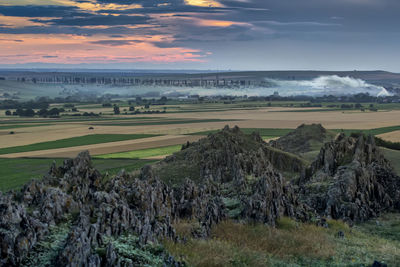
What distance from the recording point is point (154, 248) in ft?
68.8

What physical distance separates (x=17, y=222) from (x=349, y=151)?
121 feet

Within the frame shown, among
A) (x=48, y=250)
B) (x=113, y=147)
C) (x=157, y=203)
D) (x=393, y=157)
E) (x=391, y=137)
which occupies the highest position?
(x=48, y=250)

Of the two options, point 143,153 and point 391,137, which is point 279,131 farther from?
point 143,153

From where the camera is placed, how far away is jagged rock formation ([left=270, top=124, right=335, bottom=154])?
299 ft

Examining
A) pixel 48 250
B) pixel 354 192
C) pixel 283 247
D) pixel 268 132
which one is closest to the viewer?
pixel 48 250

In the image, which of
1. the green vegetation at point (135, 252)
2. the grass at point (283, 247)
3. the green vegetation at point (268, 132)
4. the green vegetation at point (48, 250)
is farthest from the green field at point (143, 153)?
the green vegetation at point (48, 250)

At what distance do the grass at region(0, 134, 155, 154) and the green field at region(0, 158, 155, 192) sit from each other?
17624mm

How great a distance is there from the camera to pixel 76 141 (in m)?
125

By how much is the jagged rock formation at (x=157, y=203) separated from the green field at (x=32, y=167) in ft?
78.2

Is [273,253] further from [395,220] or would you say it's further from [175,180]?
[175,180]

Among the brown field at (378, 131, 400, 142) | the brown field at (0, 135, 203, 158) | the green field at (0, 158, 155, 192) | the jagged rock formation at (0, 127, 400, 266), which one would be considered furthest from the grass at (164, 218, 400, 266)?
the brown field at (378, 131, 400, 142)

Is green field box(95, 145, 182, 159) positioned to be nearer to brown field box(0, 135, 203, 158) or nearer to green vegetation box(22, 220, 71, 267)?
brown field box(0, 135, 203, 158)

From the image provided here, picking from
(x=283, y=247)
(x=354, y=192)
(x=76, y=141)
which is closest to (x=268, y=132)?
(x=76, y=141)

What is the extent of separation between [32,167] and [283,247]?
67.5 m
